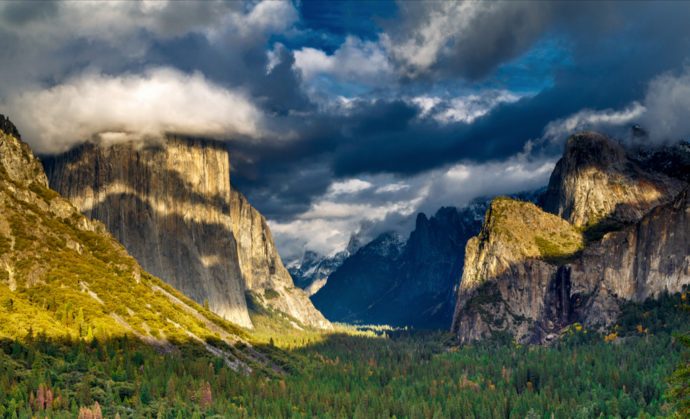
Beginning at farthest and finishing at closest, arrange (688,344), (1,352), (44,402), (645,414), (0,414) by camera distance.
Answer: (645,414), (1,352), (44,402), (0,414), (688,344)

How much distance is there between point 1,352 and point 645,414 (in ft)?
641

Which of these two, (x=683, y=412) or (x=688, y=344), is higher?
(x=688, y=344)

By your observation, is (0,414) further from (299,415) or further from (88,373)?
(299,415)

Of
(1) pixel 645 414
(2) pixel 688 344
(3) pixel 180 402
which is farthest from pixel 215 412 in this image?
(2) pixel 688 344

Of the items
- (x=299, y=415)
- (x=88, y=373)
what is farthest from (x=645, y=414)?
(x=88, y=373)

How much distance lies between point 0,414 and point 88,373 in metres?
36.5

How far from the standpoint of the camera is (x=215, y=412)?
189 meters

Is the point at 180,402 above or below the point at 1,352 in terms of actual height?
below

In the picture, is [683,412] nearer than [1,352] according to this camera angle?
Yes

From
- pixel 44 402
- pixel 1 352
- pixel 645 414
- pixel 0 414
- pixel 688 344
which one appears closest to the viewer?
pixel 688 344

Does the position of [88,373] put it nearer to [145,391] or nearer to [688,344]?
[145,391]

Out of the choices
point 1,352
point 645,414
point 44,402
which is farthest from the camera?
point 645,414

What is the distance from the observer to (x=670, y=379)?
75.1 metres

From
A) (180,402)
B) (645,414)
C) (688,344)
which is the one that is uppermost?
(688,344)
